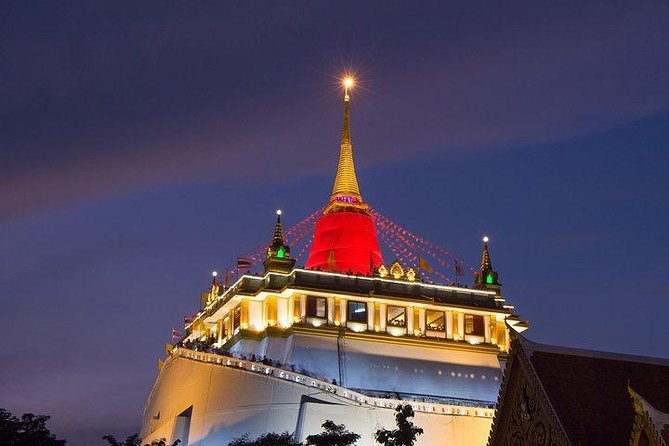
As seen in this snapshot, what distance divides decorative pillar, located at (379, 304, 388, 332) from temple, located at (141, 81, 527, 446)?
0.28ft

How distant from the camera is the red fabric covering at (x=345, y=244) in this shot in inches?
2810

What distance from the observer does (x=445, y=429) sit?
2274 inches

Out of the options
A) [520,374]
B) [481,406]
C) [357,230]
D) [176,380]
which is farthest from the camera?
[357,230]

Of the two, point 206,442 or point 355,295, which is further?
point 355,295

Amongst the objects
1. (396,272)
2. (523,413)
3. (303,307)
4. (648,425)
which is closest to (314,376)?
(303,307)

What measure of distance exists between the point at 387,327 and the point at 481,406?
792 cm

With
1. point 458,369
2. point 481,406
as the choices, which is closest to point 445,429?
point 481,406

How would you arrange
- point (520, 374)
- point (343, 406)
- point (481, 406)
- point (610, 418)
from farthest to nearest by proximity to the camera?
point (481, 406) → point (343, 406) → point (520, 374) → point (610, 418)

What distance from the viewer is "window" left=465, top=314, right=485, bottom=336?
6881 cm

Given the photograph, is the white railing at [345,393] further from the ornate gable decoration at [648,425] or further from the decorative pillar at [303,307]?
the ornate gable decoration at [648,425]

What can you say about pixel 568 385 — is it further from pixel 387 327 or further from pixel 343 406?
pixel 387 327

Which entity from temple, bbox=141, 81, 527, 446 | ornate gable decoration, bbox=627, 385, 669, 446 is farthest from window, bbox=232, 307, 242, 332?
ornate gable decoration, bbox=627, 385, 669, 446

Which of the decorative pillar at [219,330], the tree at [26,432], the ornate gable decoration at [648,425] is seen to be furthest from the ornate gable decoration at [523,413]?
the decorative pillar at [219,330]

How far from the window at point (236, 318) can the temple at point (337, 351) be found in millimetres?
166
